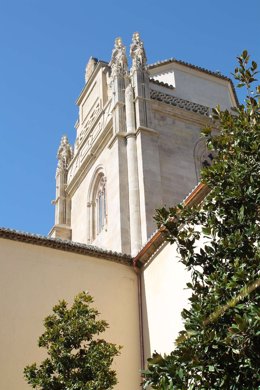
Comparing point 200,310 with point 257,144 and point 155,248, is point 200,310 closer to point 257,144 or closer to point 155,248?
point 257,144

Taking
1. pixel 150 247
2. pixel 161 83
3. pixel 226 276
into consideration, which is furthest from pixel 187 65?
pixel 226 276

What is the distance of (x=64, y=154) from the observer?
78.1 ft

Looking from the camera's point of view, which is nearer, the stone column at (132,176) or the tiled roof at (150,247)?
the tiled roof at (150,247)

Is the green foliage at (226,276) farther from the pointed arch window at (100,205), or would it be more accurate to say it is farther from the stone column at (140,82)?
the pointed arch window at (100,205)

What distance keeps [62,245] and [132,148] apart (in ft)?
16.3

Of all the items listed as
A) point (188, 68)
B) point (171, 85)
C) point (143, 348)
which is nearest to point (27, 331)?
point (143, 348)

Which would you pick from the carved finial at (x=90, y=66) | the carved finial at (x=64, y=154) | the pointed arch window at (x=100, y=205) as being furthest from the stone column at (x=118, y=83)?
the carved finial at (x=64, y=154)

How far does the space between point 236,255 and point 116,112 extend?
12668 mm

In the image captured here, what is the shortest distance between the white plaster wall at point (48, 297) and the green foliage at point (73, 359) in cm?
369

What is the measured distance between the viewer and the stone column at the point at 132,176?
15680mm

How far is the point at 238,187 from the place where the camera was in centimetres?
644

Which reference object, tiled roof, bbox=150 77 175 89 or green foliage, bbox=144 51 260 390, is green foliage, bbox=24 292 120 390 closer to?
green foliage, bbox=144 51 260 390

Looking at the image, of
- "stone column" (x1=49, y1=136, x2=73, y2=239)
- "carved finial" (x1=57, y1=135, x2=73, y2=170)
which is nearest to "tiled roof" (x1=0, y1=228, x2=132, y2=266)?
"stone column" (x1=49, y1=136, x2=73, y2=239)

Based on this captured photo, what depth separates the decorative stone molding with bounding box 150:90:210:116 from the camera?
19375 mm
